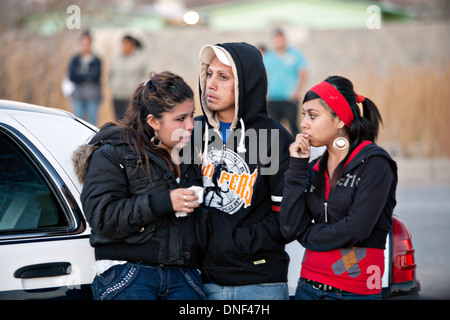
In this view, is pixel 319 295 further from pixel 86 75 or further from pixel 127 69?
pixel 86 75

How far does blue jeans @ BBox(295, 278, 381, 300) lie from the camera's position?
2816mm

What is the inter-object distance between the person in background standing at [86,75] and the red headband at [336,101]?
26.6 feet

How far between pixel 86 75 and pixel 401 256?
8.18 m

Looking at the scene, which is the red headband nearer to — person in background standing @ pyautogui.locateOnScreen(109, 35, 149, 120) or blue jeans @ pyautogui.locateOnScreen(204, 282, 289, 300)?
blue jeans @ pyautogui.locateOnScreen(204, 282, 289, 300)

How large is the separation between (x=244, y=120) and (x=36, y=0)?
12.3 m

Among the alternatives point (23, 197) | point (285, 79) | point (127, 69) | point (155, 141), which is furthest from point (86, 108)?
point (155, 141)

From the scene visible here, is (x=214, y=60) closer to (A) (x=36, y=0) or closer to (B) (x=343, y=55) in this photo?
(A) (x=36, y=0)

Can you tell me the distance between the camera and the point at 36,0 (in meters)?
14.2

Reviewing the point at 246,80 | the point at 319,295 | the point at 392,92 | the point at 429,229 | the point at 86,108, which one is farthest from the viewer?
the point at 392,92

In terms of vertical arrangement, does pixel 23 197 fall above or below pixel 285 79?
below

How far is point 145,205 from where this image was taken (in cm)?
267

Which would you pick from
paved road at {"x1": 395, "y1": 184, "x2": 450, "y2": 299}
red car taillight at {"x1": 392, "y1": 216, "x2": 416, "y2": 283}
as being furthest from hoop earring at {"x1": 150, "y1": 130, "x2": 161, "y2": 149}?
paved road at {"x1": 395, "y1": 184, "x2": 450, "y2": 299}

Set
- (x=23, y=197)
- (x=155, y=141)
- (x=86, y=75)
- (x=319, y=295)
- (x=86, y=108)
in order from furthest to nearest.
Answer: (x=86, y=108) → (x=86, y=75) → (x=23, y=197) → (x=155, y=141) → (x=319, y=295)

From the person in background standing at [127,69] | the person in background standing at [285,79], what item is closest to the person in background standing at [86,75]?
the person in background standing at [127,69]
